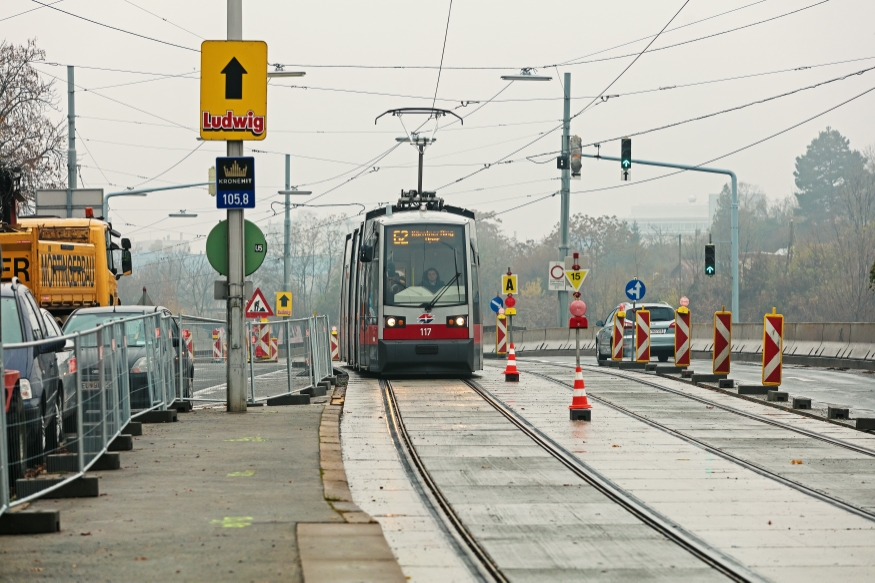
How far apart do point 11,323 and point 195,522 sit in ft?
17.6

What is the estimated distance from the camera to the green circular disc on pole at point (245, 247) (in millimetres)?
17453

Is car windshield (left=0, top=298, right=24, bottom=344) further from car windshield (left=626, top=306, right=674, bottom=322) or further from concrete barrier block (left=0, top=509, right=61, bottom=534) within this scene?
car windshield (left=626, top=306, right=674, bottom=322)

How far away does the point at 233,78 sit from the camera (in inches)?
671

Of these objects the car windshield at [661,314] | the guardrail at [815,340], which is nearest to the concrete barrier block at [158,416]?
the guardrail at [815,340]

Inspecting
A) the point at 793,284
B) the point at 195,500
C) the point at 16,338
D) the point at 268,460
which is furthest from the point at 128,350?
the point at 793,284

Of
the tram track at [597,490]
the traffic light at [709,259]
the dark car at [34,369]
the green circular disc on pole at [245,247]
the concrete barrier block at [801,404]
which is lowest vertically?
the tram track at [597,490]

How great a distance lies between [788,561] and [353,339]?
861 inches

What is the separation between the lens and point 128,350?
13148 millimetres

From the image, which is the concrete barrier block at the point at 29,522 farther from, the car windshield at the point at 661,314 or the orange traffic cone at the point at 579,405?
the car windshield at the point at 661,314

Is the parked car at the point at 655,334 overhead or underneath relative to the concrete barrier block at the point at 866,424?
overhead

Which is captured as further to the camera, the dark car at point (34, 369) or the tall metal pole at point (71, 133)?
→ the tall metal pole at point (71, 133)

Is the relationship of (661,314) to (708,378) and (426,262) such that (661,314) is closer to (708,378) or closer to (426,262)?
(426,262)

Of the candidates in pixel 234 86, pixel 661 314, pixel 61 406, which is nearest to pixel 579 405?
pixel 234 86

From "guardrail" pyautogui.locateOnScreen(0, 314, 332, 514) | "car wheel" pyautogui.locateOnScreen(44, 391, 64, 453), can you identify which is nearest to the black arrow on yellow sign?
"guardrail" pyautogui.locateOnScreen(0, 314, 332, 514)
